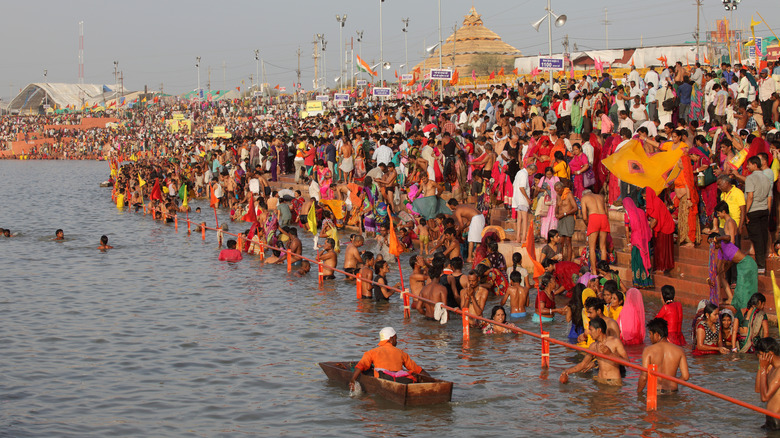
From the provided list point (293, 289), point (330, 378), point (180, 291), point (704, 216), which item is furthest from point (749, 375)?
point (180, 291)

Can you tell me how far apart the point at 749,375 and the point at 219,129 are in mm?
43770

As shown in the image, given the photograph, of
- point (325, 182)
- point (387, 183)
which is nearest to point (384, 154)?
point (387, 183)

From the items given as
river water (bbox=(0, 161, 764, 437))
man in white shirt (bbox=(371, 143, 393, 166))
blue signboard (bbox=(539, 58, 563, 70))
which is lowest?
river water (bbox=(0, 161, 764, 437))

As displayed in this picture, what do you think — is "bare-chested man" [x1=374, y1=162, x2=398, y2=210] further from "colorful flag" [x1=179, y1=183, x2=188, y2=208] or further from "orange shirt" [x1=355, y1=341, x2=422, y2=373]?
"colorful flag" [x1=179, y1=183, x2=188, y2=208]

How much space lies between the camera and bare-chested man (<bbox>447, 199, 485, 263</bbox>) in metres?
17.2

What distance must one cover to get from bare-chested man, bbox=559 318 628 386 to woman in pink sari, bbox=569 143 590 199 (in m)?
6.15

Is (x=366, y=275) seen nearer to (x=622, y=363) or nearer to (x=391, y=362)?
(x=391, y=362)

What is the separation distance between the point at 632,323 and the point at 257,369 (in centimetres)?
528

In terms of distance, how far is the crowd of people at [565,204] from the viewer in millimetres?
11461

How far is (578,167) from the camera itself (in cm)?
1622

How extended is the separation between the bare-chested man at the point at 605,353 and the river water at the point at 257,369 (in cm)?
14

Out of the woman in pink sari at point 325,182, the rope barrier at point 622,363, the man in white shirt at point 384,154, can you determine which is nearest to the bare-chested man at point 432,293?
the rope barrier at point 622,363

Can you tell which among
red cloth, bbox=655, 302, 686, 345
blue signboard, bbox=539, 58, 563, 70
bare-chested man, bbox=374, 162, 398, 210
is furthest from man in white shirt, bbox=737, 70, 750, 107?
red cloth, bbox=655, 302, 686, 345

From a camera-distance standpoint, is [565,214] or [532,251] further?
[565,214]
